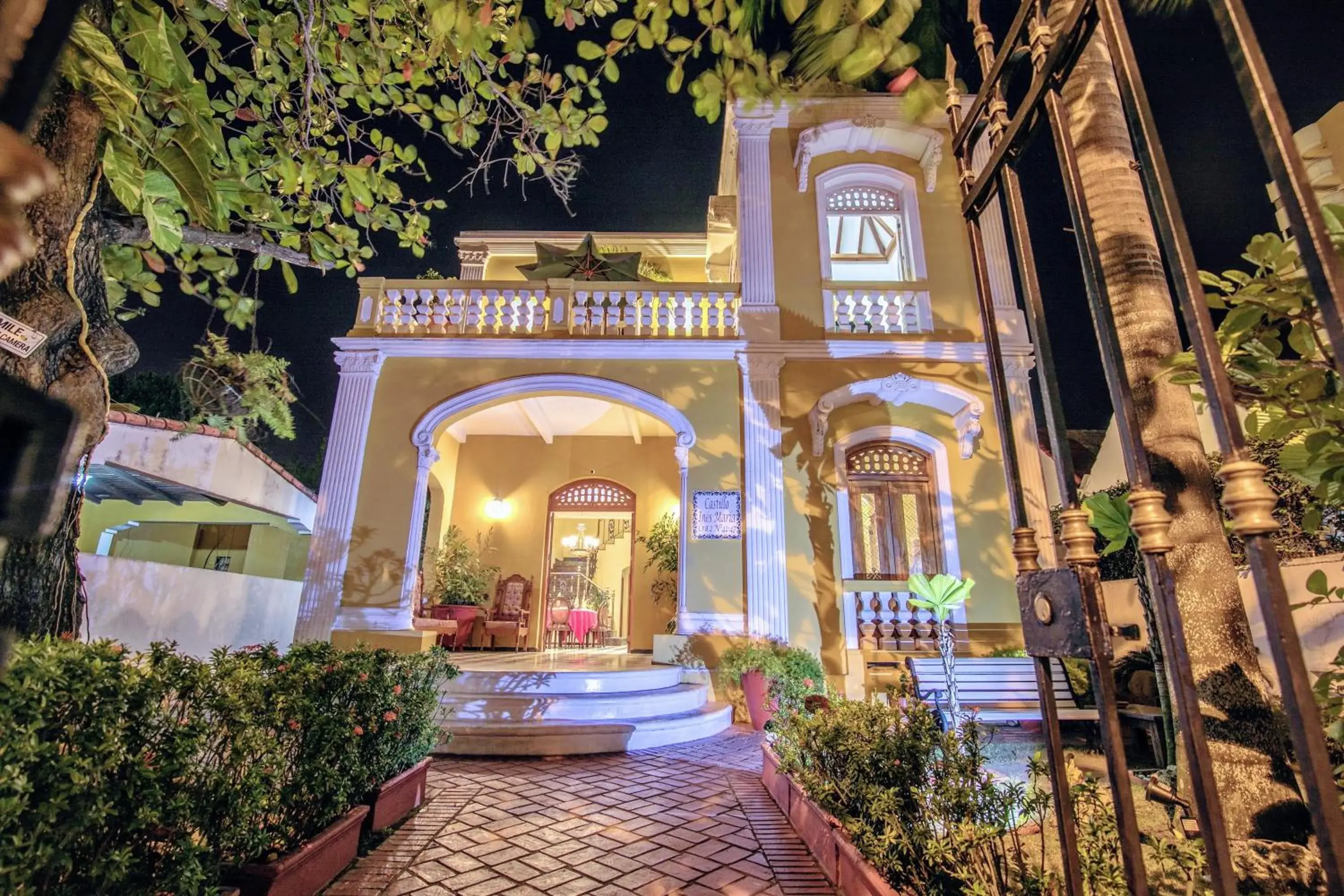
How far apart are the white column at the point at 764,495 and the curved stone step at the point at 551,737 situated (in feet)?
7.92

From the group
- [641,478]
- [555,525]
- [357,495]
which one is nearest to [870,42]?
[357,495]

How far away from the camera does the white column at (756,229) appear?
929 cm

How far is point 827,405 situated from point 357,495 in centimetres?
700

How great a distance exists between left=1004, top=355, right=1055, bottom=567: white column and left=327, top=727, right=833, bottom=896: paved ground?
543 cm

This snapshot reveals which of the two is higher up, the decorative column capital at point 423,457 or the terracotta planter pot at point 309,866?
the decorative column capital at point 423,457

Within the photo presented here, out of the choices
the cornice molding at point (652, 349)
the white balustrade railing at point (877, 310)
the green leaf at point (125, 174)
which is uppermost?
the white balustrade railing at point (877, 310)

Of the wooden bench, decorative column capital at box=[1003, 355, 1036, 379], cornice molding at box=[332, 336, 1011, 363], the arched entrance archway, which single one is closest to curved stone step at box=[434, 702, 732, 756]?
the wooden bench

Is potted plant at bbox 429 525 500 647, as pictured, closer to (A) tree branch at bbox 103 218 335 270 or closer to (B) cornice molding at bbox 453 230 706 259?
(B) cornice molding at bbox 453 230 706 259

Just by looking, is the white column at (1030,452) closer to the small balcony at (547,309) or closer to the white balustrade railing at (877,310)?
the white balustrade railing at (877,310)

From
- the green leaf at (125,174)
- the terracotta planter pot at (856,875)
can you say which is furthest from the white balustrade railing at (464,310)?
the terracotta planter pot at (856,875)

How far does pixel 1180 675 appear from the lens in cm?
113

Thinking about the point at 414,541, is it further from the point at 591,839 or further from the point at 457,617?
the point at 591,839

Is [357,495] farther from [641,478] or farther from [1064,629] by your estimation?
[1064,629]

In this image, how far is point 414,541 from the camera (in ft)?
27.8
